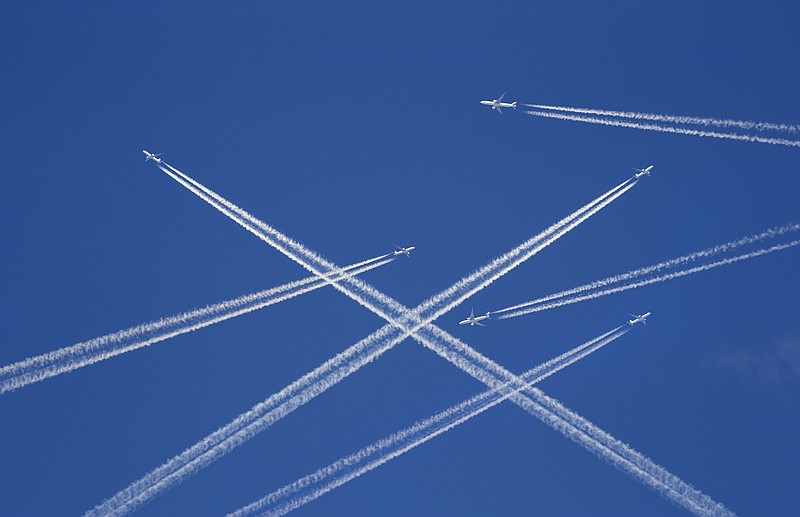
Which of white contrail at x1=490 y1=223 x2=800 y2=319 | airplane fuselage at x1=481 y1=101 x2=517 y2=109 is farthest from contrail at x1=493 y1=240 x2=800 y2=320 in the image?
airplane fuselage at x1=481 y1=101 x2=517 y2=109

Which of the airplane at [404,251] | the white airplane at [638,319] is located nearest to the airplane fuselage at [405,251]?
the airplane at [404,251]

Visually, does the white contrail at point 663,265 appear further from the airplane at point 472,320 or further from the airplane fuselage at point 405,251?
the airplane fuselage at point 405,251

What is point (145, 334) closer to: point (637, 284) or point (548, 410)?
point (548, 410)

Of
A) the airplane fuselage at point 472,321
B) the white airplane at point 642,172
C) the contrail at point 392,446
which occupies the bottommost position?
the contrail at point 392,446

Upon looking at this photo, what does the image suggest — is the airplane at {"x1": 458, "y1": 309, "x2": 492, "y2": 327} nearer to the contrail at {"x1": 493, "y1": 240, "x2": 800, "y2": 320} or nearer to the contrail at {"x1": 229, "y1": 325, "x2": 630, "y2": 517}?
the contrail at {"x1": 493, "y1": 240, "x2": 800, "y2": 320}

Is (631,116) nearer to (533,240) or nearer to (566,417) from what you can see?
(533,240)

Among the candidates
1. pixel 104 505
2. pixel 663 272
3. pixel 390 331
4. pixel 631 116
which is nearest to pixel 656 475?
pixel 663 272
